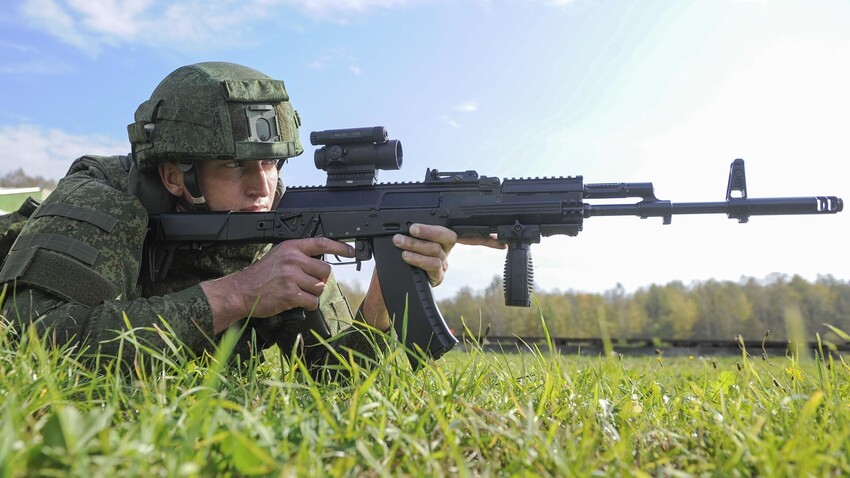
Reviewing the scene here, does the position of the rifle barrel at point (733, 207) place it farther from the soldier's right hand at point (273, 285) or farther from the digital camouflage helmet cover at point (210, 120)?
the digital camouflage helmet cover at point (210, 120)

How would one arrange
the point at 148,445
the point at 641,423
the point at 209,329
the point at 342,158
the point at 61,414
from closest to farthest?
the point at 61,414 < the point at 148,445 < the point at 641,423 < the point at 209,329 < the point at 342,158

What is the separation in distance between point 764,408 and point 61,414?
234cm

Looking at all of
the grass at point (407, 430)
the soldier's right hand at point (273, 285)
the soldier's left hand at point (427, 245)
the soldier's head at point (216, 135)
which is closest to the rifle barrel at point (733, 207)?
the soldier's left hand at point (427, 245)

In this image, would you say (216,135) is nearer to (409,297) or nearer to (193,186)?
(193,186)

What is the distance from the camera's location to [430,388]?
2588mm

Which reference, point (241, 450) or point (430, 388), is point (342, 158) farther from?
point (241, 450)

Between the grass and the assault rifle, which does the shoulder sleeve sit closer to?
the assault rifle

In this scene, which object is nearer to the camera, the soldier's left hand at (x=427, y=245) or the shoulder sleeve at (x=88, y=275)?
the shoulder sleeve at (x=88, y=275)

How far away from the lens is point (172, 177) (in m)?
4.46

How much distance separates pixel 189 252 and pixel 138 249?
1.65 feet

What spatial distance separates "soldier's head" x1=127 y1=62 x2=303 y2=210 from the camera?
4188 mm

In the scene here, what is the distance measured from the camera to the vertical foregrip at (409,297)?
4078 millimetres

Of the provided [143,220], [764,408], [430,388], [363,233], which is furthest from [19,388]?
[764,408]

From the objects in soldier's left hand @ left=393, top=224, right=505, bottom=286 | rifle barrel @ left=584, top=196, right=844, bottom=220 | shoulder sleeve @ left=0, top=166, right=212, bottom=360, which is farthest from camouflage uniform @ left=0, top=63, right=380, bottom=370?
rifle barrel @ left=584, top=196, right=844, bottom=220
